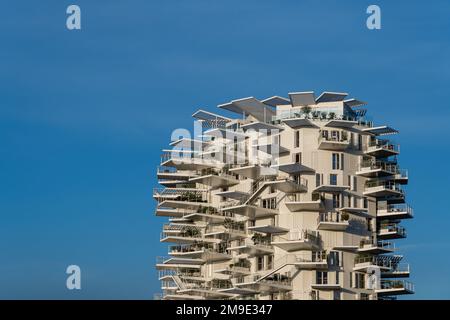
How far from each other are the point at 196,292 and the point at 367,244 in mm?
22225

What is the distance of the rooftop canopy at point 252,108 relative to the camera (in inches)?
4975

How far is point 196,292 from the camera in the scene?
135250mm

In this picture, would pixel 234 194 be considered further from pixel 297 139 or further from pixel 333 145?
pixel 333 145

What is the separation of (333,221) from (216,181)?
20270mm

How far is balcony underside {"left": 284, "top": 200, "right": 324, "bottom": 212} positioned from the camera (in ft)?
398

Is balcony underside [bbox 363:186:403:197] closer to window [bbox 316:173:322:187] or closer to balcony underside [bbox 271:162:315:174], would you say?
window [bbox 316:173:322:187]

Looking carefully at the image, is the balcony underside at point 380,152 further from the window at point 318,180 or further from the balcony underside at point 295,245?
the balcony underside at point 295,245

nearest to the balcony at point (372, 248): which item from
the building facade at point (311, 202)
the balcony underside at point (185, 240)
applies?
the building facade at point (311, 202)

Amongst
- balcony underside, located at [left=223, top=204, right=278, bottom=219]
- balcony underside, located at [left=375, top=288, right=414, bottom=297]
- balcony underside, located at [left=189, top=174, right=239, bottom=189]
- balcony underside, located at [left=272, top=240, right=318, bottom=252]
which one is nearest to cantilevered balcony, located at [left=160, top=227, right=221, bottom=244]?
balcony underside, located at [left=189, top=174, right=239, bottom=189]

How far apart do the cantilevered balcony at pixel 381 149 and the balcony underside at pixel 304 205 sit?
27.7 ft

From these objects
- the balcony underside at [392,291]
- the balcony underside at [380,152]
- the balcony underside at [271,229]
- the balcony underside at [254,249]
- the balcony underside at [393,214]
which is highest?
the balcony underside at [380,152]
